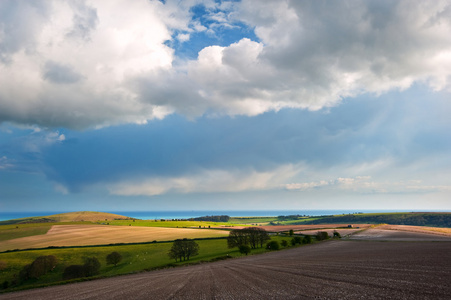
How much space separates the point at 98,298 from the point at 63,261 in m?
62.6

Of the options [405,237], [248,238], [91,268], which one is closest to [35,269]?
[91,268]

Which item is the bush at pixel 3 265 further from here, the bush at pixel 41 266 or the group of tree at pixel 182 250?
the group of tree at pixel 182 250

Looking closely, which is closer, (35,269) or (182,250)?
(35,269)

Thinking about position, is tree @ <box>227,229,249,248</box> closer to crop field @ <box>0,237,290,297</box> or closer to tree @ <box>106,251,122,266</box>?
crop field @ <box>0,237,290,297</box>

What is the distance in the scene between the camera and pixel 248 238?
91938mm

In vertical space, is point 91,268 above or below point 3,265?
below

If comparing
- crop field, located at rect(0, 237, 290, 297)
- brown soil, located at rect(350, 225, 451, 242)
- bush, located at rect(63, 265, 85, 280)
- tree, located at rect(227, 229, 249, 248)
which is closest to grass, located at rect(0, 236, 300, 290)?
crop field, located at rect(0, 237, 290, 297)

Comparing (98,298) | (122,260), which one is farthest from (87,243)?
(98,298)

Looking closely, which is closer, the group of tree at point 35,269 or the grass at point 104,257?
the group of tree at point 35,269

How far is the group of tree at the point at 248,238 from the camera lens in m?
87.8

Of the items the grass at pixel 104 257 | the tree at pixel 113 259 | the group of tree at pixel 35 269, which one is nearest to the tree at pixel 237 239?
the grass at pixel 104 257

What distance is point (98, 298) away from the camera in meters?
26.3

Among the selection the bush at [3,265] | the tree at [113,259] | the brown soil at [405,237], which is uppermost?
the bush at [3,265]

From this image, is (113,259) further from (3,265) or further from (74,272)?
(3,265)
